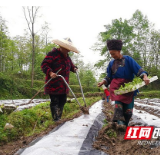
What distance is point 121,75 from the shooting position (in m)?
3.19

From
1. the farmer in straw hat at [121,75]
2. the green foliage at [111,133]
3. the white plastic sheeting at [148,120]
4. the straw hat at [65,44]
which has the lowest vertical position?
the white plastic sheeting at [148,120]

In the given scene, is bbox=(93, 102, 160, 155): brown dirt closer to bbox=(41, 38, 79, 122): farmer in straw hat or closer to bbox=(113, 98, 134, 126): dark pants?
bbox=(113, 98, 134, 126): dark pants

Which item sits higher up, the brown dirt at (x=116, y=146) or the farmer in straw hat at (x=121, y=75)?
the farmer in straw hat at (x=121, y=75)

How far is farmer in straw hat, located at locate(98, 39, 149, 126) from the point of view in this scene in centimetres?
310

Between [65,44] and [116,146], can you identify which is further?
[65,44]

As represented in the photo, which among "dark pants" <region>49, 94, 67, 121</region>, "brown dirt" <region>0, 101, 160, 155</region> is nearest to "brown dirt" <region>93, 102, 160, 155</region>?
"brown dirt" <region>0, 101, 160, 155</region>

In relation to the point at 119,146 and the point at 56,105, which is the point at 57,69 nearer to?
the point at 56,105

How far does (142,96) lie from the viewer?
19891 millimetres

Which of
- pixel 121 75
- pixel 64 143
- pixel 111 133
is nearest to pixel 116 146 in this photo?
Answer: pixel 111 133

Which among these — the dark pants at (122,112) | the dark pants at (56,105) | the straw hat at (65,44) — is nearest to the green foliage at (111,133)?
the dark pants at (122,112)

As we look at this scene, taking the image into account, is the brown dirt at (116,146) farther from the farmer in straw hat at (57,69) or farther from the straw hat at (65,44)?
the straw hat at (65,44)

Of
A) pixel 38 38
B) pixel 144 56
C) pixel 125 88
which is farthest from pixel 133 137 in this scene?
pixel 144 56

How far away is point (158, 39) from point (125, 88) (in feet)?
89.3

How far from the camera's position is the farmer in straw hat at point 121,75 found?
3102 mm
